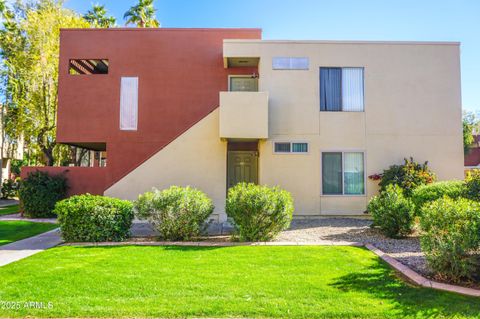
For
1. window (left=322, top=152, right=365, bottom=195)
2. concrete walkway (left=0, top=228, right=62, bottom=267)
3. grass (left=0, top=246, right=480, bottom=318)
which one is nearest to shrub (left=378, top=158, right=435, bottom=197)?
window (left=322, top=152, right=365, bottom=195)

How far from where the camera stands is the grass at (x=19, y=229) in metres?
8.89

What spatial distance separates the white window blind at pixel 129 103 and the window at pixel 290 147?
19.0ft

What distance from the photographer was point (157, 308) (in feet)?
13.6

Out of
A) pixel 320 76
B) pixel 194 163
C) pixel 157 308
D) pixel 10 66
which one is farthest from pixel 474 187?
pixel 10 66

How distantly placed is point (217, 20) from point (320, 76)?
5605mm

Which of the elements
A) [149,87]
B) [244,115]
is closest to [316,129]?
[244,115]

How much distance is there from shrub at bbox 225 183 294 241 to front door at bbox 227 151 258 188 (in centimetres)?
556

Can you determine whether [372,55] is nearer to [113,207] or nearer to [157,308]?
[113,207]

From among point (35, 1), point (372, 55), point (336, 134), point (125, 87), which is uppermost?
point (35, 1)

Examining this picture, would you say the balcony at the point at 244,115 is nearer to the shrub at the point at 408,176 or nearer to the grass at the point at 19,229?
the shrub at the point at 408,176

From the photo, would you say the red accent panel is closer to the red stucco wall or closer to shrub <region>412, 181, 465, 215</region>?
the red stucco wall

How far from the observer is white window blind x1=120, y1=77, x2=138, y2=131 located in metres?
13.2

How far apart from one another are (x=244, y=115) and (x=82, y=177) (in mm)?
7023

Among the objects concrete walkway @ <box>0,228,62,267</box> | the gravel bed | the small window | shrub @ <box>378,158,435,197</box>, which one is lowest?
concrete walkway @ <box>0,228,62,267</box>
